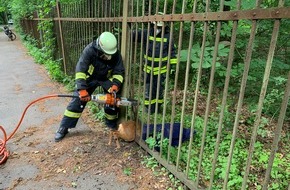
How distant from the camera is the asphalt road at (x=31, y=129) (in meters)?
3.20

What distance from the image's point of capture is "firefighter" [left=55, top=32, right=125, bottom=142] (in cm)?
376

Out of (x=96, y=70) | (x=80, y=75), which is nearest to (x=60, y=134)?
(x=80, y=75)

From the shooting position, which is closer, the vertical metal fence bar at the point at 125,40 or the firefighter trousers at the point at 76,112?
the vertical metal fence bar at the point at 125,40

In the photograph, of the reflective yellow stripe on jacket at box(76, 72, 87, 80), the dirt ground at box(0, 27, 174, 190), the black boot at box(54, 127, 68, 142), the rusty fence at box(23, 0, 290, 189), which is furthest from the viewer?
the black boot at box(54, 127, 68, 142)

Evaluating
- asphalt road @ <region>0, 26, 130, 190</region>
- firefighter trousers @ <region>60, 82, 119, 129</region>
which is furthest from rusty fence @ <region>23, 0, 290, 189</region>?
asphalt road @ <region>0, 26, 130, 190</region>

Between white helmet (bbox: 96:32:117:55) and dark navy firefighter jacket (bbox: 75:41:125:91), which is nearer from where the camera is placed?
white helmet (bbox: 96:32:117:55)

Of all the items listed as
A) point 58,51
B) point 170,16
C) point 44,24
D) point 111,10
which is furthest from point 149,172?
point 44,24

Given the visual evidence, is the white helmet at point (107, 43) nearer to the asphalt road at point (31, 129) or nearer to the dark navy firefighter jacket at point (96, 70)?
the dark navy firefighter jacket at point (96, 70)

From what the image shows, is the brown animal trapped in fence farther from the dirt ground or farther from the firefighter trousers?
the firefighter trousers

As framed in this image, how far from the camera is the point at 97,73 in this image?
412cm

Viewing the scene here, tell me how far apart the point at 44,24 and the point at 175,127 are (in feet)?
22.6

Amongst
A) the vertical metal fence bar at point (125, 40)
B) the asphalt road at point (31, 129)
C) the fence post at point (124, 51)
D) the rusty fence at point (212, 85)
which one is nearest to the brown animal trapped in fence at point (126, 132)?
the rusty fence at point (212, 85)

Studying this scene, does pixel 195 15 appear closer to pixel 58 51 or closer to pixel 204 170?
pixel 204 170

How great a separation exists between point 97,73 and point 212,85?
2145mm
